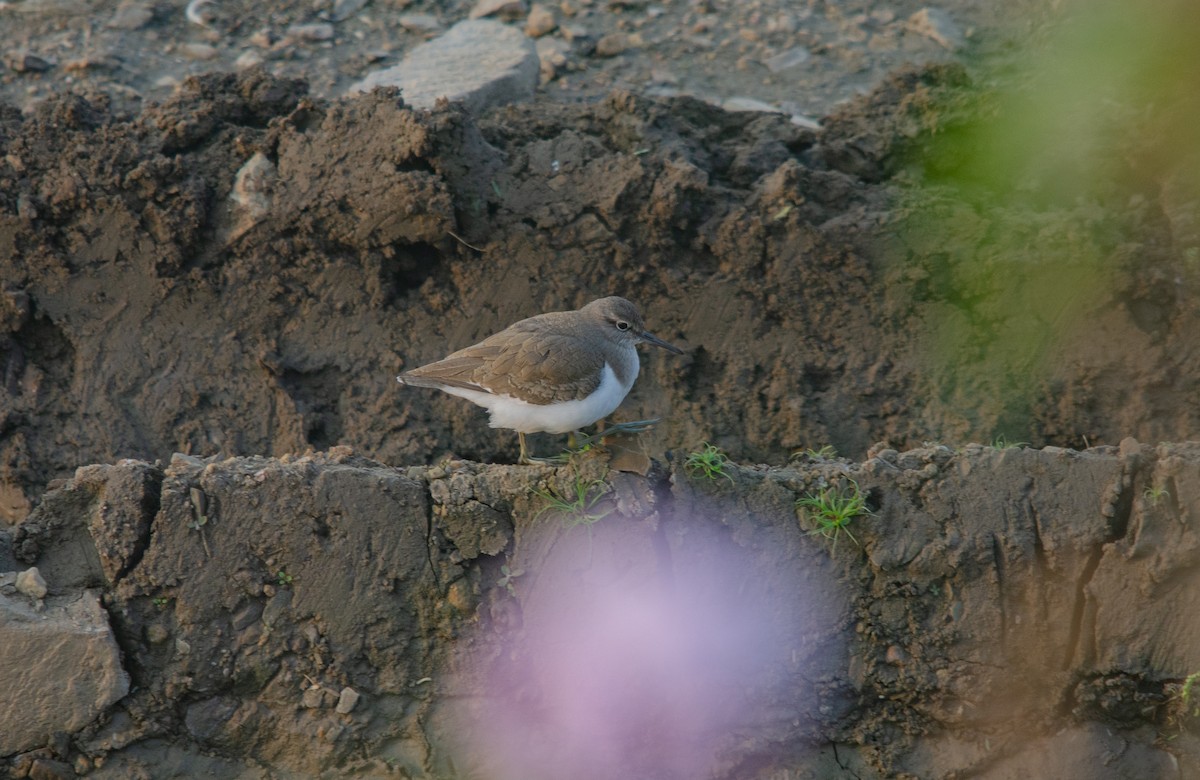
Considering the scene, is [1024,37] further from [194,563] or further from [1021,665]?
[194,563]

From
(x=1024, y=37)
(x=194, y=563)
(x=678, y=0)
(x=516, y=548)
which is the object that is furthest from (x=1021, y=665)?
(x=678, y=0)

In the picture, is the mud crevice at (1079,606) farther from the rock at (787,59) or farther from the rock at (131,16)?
the rock at (131,16)

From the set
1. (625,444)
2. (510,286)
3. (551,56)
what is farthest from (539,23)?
(625,444)

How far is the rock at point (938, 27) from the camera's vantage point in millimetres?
9734

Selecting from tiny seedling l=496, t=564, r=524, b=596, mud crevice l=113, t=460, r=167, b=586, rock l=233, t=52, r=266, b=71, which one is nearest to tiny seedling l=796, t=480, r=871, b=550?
tiny seedling l=496, t=564, r=524, b=596

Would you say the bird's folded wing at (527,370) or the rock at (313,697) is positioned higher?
the bird's folded wing at (527,370)

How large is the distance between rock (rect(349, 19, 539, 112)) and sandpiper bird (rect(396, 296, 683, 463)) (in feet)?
8.57

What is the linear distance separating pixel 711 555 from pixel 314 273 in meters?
3.27

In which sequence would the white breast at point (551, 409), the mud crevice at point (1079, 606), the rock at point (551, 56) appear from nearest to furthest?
the mud crevice at point (1079, 606) → the white breast at point (551, 409) → the rock at point (551, 56)

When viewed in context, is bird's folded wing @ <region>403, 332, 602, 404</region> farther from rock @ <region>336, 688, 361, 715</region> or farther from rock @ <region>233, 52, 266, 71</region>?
rock @ <region>233, 52, 266, 71</region>

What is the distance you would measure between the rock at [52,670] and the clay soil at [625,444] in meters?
0.11

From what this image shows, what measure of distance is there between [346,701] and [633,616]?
1.29m

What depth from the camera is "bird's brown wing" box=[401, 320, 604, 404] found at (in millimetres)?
6020

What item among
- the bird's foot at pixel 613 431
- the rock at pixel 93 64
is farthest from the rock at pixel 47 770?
the rock at pixel 93 64
